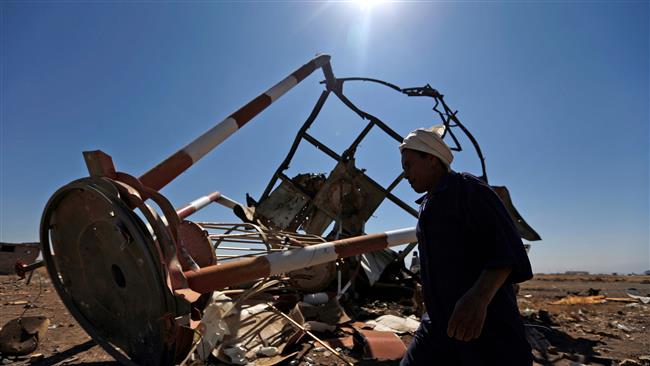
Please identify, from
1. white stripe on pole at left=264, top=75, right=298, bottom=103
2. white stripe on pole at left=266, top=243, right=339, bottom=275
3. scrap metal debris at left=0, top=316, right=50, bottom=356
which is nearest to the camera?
white stripe on pole at left=266, top=243, right=339, bottom=275

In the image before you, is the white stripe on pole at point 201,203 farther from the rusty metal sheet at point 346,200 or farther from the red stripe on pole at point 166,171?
the rusty metal sheet at point 346,200

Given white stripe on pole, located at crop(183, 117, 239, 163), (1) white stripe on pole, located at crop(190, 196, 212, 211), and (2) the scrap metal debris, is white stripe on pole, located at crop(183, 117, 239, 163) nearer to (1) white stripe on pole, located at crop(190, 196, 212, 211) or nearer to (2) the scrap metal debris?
(1) white stripe on pole, located at crop(190, 196, 212, 211)

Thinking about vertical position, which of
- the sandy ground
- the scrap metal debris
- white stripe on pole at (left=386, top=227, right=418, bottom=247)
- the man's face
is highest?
the man's face

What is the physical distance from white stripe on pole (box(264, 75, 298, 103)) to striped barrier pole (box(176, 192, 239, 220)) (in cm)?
224

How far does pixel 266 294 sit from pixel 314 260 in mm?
→ 2846

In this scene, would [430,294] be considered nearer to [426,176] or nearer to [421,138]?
[426,176]

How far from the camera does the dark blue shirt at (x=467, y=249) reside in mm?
1646

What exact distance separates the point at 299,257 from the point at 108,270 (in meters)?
1.50

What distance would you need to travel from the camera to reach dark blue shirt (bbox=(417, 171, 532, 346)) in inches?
64.8

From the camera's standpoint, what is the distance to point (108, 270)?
2721 millimetres

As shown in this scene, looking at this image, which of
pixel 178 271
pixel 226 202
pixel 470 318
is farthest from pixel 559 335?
pixel 226 202

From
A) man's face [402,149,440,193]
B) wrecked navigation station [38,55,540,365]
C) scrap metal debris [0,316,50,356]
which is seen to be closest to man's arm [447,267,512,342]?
man's face [402,149,440,193]

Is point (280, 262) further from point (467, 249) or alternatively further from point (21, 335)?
point (21, 335)

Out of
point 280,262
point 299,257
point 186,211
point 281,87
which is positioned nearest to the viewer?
point 280,262
